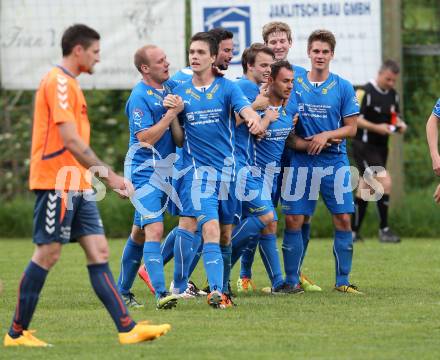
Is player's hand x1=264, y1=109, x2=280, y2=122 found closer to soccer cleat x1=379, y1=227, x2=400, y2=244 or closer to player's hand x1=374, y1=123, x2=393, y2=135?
player's hand x1=374, y1=123, x2=393, y2=135

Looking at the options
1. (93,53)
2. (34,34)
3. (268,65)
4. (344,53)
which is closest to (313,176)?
(268,65)

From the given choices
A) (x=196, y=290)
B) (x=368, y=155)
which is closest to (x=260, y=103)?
(x=196, y=290)

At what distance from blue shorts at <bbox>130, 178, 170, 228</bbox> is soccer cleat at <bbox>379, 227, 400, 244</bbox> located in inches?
242

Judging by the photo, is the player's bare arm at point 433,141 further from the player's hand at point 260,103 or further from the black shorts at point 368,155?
the black shorts at point 368,155

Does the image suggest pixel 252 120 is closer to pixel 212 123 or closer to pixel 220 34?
pixel 212 123

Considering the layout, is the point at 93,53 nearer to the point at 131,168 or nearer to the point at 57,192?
the point at 57,192

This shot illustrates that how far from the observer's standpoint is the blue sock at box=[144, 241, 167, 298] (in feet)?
27.3

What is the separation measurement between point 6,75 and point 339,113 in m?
7.77

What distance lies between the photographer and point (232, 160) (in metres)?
8.34

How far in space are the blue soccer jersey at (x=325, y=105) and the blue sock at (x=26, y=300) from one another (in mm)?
3567

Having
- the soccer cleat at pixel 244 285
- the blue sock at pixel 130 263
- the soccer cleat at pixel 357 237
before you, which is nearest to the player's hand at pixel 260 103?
the blue sock at pixel 130 263

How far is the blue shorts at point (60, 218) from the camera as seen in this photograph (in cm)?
642

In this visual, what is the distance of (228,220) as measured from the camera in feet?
27.8

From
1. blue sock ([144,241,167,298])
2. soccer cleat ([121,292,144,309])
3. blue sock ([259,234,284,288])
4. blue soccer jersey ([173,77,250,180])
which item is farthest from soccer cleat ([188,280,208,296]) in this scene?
blue soccer jersey ([173,77,250,180])
